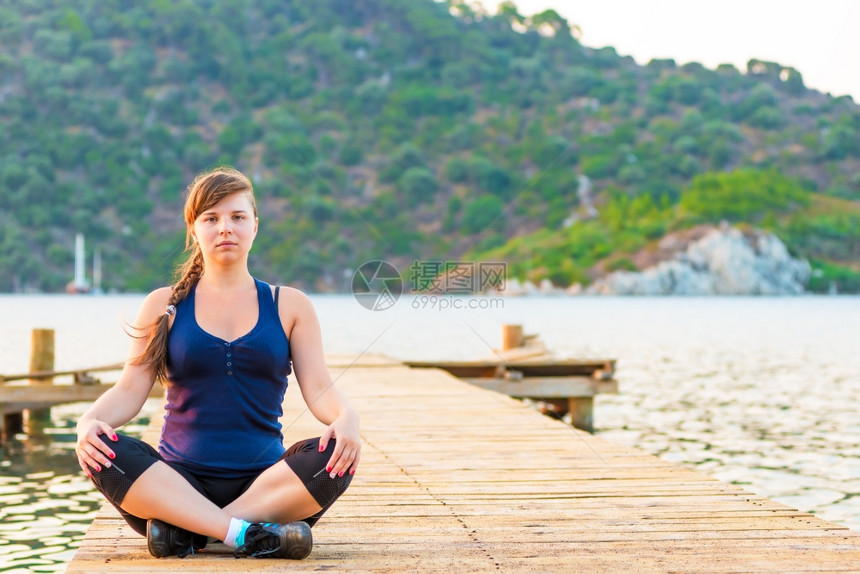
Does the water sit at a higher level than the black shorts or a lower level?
lower

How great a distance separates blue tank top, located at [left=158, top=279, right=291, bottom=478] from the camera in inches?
151

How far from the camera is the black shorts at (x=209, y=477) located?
374cm

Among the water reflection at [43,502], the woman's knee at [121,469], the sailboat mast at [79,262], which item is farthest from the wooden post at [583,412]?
the sailboat mast at [79,262]

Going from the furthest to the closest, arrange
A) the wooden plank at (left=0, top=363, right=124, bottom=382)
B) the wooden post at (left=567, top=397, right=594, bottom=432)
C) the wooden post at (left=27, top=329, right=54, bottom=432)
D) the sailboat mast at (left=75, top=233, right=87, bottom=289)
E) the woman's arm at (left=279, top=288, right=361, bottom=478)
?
the sailboat mast at (left=75, top=233, right=87, bottom=289), the wooden post at (left=567, top=397, right=594, bottom=432), the wooden post at (left=27, top=329, right=54, bottom=432), the wooden plank at (left=0, top=363, right=124, bottom=382), the woman's arm at (left=279, top=288, right=361, bottom=478)

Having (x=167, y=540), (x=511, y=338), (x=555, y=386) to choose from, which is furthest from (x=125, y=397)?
(x=511, y=338)

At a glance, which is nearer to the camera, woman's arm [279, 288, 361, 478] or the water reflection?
woman's arm [279, 288, 361, 478]

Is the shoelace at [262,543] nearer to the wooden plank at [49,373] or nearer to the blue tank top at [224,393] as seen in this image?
the blue tank top at [224,393]

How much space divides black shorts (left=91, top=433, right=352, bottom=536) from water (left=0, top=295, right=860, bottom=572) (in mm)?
3618

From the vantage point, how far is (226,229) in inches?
151

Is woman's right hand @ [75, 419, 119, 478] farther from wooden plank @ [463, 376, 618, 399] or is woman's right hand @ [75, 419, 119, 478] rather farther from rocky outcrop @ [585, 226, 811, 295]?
rocky outcrop @ [585, 226, 811, 295]

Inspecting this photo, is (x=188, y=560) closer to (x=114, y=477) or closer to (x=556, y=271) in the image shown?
(x=114, y=477)

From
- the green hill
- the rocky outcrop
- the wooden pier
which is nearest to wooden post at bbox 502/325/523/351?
the wooden pier

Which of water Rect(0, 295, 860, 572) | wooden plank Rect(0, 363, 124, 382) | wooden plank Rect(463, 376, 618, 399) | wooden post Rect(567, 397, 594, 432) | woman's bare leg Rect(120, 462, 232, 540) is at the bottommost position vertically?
water Rect(0, 295, 860, 572)

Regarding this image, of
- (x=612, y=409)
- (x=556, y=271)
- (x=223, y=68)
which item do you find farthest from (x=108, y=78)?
(x=612, y=409)
